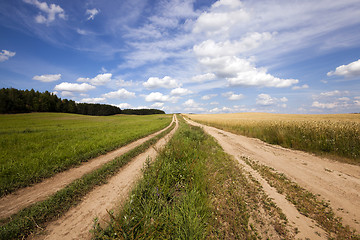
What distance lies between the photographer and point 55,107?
78625 millimetres

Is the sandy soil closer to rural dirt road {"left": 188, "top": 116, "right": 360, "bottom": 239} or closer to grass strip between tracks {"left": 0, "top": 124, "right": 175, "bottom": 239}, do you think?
grass strip between tracks {"left": 0, "top": 124, "right": 175, "bottom": 239}

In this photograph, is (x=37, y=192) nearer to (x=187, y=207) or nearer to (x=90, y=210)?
(x=90, y=210)

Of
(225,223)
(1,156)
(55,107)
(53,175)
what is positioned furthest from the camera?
(55,107)

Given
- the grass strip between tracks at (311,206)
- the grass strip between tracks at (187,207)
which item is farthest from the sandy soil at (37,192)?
the grass strip between tracks at (311,206)

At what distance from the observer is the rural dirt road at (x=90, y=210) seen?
3.08 m

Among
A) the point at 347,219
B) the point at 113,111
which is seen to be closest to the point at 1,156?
the point at 347,219

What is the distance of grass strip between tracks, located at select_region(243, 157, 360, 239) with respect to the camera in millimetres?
3311

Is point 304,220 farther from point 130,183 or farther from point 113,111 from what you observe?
point 113,111

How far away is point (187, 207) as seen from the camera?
3057 millimetres

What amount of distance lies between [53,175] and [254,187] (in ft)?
28.1

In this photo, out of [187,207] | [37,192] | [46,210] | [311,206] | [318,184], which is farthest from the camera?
[318,184]

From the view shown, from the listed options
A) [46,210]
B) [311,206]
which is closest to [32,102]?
[46,210]

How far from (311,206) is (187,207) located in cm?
420

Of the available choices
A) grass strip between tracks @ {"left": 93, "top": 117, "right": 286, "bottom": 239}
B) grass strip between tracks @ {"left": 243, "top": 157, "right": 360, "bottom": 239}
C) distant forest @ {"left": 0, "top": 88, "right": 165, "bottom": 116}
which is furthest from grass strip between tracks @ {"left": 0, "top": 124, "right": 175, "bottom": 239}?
distant forest @ {"left": 0, "top": 88, "right": 165, "bottom": 116}
